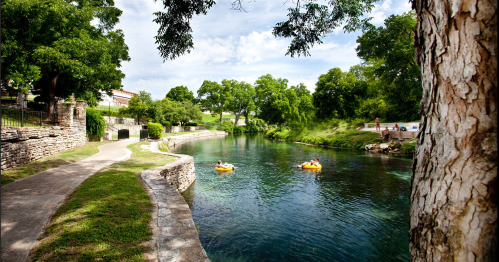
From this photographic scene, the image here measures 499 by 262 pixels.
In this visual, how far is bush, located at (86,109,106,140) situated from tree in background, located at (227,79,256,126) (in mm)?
49025

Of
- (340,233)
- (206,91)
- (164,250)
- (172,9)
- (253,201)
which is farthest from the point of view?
(206,91)

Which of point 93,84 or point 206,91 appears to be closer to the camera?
point 93,84

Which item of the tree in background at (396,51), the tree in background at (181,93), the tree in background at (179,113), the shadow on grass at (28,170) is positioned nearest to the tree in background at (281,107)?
the tree in background at (179,113)

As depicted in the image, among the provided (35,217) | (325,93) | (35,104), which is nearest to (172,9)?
(35,217)

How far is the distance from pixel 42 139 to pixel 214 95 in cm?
6047

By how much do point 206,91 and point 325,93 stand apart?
44554 millimetres

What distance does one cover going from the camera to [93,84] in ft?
63.7

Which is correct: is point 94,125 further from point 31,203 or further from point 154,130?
point 31,203

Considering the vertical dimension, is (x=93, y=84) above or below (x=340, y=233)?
above

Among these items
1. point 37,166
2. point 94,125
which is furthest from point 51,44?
point 37,166

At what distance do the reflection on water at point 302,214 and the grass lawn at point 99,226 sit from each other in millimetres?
2110

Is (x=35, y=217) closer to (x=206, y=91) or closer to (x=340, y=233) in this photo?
(x=340, y=233)

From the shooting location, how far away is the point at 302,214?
861cm

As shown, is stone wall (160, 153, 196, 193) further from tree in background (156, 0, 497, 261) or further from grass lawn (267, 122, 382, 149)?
grass lawn (267, 122, 382, 149)
